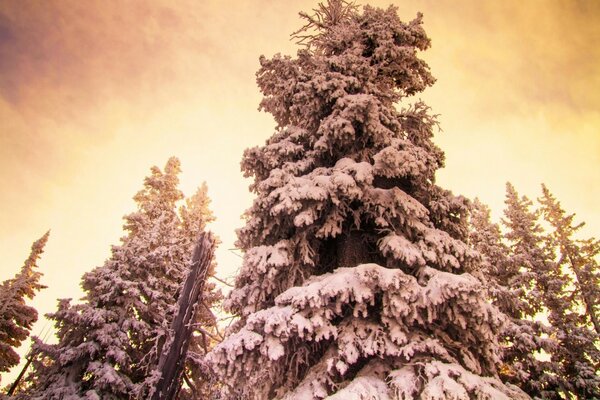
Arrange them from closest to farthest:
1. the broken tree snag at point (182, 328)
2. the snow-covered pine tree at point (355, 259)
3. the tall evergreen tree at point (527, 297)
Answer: the snow-covered pine tree at point (355, 259), the broken tree snag at point (182, 328), the tall evergreen tree at point (527, 297)

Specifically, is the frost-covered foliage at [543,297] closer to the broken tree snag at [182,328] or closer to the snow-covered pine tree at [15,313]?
the broken tree snag at [182,328]

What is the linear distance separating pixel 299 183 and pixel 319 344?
2.89m

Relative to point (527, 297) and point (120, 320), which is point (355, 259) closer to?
point (120, 320)

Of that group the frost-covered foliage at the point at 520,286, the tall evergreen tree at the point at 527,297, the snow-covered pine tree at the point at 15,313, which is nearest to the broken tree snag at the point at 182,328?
the frost-covered foliage at the point at 520,286

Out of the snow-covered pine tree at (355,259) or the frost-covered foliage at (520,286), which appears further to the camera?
the frost-covered foliage at (520,286)

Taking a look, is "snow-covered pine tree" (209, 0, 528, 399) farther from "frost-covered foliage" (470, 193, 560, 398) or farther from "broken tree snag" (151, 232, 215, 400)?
"frost-covered foliage" (470, 193, 560, 398)

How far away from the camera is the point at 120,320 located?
1271cm

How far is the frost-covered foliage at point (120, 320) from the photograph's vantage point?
37.6ft

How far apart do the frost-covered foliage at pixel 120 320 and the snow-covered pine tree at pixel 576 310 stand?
57.6 ft

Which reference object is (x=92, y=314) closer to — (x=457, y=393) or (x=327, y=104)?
(x=327, y=104)

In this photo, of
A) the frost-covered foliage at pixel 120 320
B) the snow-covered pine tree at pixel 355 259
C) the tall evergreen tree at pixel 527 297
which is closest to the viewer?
the snow-covered pine tree at pixel 355 259

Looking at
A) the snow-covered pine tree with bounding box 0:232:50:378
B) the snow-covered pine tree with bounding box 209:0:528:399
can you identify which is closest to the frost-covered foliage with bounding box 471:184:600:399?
the snow-covered pine tree with bounding box 209:0:528:399

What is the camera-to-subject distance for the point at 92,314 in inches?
476

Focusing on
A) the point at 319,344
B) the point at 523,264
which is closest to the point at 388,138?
the point at 319,344
